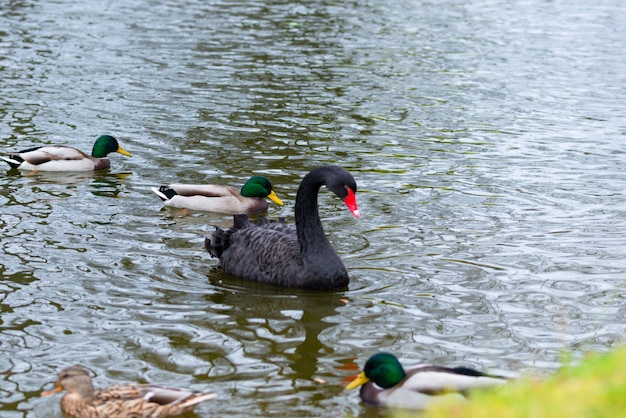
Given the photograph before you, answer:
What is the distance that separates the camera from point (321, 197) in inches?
582

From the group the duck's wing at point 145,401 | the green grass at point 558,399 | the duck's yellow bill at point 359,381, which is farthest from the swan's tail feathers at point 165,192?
the green grass at point 558,399

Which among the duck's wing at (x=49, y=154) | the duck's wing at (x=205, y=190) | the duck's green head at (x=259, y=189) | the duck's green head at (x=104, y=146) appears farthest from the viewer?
the duck's green head at (x=104, y=146)

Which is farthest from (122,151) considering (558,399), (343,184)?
(558,399)

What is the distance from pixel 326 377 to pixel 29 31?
1970 cm

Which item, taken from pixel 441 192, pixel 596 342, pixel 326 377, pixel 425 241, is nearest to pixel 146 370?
pixel 326 377

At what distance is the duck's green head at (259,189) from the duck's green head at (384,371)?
620cm

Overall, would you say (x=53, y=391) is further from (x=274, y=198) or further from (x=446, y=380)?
(x=274, y=198)

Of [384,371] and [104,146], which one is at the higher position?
[384,371]

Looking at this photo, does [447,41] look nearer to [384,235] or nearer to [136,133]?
[136,133]

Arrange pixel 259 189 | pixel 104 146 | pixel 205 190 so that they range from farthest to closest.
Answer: pixel 104 146 → pixel 259 189 → pixel 205 190

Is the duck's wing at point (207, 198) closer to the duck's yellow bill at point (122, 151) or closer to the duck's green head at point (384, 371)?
the duck's yellow bill at point (122, 151)

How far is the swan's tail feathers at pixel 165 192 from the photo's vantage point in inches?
554

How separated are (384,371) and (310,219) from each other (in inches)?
136

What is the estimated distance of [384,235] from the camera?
42.4 feet
